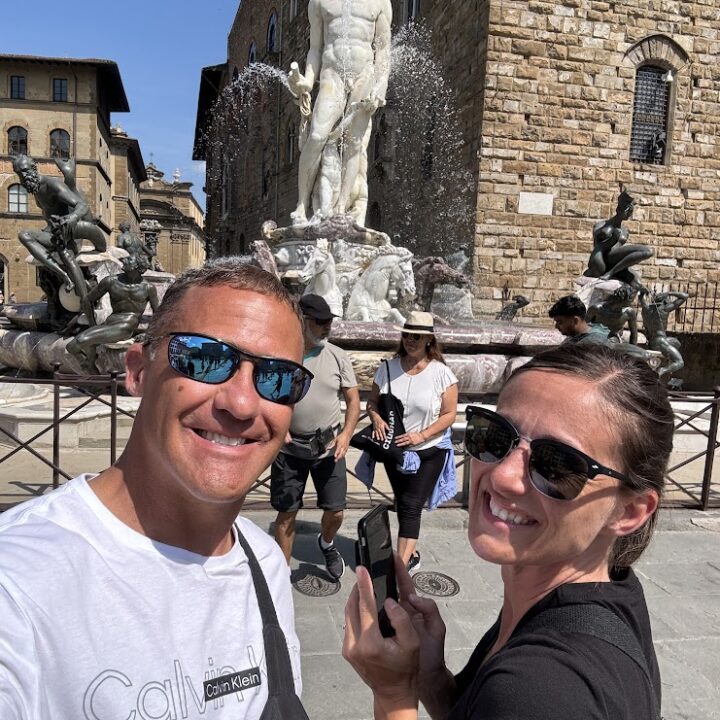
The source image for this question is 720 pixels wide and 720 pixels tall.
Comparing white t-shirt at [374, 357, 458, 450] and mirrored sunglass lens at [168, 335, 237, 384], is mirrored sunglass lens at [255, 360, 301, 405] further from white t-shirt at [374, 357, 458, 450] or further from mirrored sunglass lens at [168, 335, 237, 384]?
white t-shirt at [374, 357, 458, 450]

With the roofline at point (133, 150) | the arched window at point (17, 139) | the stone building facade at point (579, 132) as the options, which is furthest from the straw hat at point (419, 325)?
the roofline at point (133, 150)

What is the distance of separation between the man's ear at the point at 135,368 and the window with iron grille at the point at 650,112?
16002mm

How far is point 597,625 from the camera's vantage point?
0.98 meters

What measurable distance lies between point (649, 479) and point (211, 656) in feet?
2.75

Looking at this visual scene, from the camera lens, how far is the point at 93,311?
24.8 ft

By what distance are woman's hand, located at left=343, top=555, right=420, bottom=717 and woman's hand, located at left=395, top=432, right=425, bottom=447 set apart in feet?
7.44

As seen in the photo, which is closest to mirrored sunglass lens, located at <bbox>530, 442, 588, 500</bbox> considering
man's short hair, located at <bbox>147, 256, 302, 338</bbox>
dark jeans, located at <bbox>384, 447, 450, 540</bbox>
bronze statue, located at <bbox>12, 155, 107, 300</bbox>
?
man's short hair, located at <bbox>147, 256, 302, 338</bbox>

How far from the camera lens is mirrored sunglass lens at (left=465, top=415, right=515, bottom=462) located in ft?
3.87

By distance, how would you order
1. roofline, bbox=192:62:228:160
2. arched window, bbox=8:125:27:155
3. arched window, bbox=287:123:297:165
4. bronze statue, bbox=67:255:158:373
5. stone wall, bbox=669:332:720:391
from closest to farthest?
bronze statue, bbox=67:255:158:373
stone wall, bbox=669:332:720:391
arched window, bbox=287:123:297:165
arched window, bbox=8:125:27:155
roofline, bbox=192:62:228:160

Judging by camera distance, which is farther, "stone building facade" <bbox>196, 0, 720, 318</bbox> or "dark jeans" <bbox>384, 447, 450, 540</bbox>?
"stone building facade" <bbox>196, 0, 720, 318</bbox>

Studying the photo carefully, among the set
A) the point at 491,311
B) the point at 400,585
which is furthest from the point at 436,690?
the point at 491,311

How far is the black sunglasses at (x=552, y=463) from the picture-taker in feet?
3.58

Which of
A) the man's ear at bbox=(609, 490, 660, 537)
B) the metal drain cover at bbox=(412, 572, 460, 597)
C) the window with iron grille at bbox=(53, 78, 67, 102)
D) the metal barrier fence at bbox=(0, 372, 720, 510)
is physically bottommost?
the metal drain cover at bbox=(412, 572, 460, 597)

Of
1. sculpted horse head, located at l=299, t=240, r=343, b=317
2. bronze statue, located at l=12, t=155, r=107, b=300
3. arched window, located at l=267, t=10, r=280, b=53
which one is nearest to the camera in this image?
bronze statue, located at l=12, t=155, r=107, b=300
